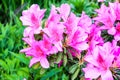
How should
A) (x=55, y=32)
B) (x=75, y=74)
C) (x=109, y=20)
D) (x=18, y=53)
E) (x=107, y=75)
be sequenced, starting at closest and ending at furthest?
(x=107, y=75) < (x=55, y=32) < (x=75, y=74) < (x=109, y=20) < (x=18, y=53)

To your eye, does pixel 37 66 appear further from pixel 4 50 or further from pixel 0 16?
pixel 0 16

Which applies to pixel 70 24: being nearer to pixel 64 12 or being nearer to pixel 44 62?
pixel 64 12

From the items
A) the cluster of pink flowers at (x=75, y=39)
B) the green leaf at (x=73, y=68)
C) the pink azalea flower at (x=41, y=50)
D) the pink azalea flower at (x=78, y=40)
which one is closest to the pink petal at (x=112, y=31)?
the cluster of pink flowers at (x=75, y=39)

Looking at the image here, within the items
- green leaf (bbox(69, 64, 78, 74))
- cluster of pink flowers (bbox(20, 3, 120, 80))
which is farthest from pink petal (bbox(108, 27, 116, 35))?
green leaf (bbox(69, 64, 78, 74))

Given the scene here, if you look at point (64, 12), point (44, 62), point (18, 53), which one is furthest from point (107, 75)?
point (18, 53)

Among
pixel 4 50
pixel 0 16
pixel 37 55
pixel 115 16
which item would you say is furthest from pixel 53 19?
pixel 0 16

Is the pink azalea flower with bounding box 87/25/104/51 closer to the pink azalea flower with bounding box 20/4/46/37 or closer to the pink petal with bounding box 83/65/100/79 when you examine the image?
the pink petal with bounding box 83/65/100/79

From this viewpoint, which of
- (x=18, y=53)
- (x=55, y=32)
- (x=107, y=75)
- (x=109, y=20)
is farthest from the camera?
(x=18, y=53)
